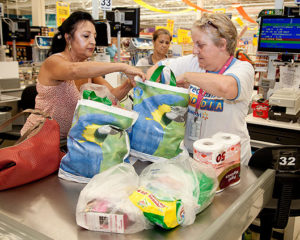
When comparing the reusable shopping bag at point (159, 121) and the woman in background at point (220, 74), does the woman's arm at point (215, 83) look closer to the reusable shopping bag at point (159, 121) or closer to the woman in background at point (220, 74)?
the woman in background at point (220, 74)

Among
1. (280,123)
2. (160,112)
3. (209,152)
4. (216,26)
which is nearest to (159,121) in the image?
(160,112)

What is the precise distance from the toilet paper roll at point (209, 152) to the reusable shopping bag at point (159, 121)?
0.19m

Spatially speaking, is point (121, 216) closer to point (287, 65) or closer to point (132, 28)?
point (287, 65)

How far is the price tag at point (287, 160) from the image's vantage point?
1.39 m

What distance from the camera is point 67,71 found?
1659 millimetres

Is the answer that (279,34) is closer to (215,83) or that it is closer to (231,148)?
(215,83)

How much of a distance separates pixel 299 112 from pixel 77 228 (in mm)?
3280

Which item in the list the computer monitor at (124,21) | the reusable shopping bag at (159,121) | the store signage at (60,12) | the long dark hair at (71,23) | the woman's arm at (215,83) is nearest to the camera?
the reusable shopping bag at (159,121)

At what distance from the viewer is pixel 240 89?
156 centimetres

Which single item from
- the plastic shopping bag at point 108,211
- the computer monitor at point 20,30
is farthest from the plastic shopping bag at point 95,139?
the computer monitor at point 20,30

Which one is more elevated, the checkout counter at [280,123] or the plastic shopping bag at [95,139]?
the plastic shopping bag at [95,139]

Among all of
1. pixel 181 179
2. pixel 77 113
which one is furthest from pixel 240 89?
pixel 77 113

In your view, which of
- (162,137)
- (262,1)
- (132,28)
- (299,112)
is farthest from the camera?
(262,1)

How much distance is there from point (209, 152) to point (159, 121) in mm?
303
